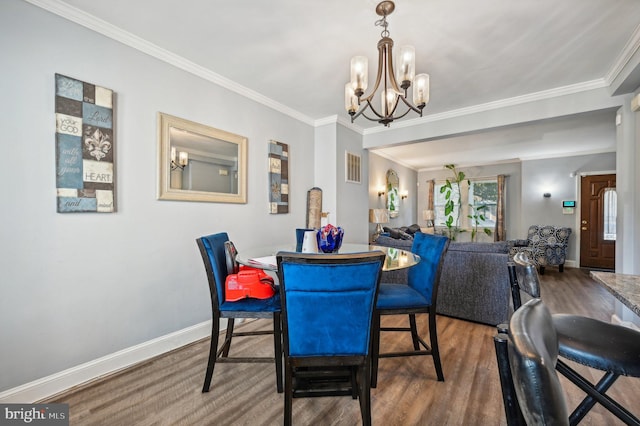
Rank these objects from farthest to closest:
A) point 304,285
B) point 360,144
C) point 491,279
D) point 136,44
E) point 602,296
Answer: point 360,144 → point 602,296 → point 491,279 → point 136,44 → point 304,285

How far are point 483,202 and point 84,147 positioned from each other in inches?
315

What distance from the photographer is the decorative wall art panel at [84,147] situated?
182 cm

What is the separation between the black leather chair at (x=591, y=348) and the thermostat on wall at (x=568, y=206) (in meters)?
6.52

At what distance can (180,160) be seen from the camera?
248cm

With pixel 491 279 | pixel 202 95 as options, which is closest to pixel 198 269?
pixel 202 95

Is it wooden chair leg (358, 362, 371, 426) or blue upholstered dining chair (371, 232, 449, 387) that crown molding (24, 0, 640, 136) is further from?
wooden chair leg (358, 362, 371, 426)

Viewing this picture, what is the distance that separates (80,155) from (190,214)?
2.92 ft

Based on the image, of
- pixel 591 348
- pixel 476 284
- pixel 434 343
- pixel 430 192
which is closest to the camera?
pixel 591 348

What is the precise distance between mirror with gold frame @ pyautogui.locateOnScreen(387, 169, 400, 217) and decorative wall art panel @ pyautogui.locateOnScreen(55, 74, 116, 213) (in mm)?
5188

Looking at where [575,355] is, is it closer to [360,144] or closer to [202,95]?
[202,95]

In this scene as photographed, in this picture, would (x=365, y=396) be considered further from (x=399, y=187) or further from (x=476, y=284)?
(x=399, y=187)

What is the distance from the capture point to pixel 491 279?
2.86 metres

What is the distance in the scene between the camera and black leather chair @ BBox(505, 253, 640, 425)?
3.16ft

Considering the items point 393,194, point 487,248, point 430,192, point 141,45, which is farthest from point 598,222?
point 141,45
